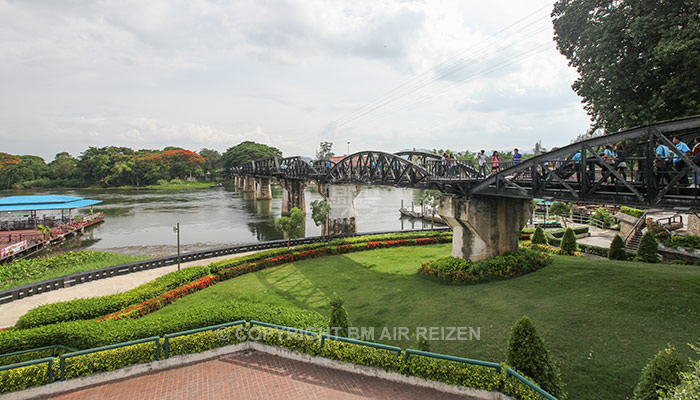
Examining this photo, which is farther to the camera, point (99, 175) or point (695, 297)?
point (99, 175)

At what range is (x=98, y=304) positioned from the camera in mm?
13859

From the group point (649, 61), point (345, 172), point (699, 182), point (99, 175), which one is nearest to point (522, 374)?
point (699, 182)

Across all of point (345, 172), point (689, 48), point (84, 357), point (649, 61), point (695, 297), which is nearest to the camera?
point (84, 357)

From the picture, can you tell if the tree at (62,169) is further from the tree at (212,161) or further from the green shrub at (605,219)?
the green shrub at (605,219)

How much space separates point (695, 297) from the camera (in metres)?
11.3

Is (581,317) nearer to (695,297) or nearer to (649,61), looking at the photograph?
(695,297)

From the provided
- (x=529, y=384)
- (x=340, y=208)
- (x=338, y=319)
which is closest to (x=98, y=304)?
(x=338, y=319)

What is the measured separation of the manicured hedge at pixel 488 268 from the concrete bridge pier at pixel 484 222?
2.02 feet

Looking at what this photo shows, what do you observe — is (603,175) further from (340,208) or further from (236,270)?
(340,208)

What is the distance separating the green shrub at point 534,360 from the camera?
26.2 ft

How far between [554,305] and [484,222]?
231 inches

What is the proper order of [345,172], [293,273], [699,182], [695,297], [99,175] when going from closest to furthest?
[699,182]
[695,297]
[293,273]
[345,172]
[99,175]

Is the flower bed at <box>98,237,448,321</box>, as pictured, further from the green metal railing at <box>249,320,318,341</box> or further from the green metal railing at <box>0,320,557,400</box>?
the green metal railing at <box>249,320,318,341</box>

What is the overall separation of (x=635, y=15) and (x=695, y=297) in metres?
12.4
